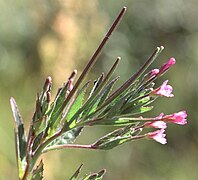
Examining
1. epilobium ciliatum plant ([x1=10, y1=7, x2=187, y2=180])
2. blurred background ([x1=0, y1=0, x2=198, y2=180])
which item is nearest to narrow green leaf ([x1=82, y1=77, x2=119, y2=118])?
epilobium ciliatum plant ([x1=10, y1=7, x2=187, y2=180])

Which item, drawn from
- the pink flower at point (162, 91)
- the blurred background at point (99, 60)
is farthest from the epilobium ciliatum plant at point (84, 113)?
the blurred background at point (99, 60)

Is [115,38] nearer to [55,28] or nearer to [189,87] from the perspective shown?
[189,87]

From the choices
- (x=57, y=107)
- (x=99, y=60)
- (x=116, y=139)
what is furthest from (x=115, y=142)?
(x=99, y=60)

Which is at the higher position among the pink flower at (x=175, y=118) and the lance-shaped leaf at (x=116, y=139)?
the pink flower at (x=175, y=118)

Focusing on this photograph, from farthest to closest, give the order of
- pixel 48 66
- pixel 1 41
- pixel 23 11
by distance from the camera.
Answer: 1. pixel 23 11
2. pixel 1 41
3. pixel 48 66

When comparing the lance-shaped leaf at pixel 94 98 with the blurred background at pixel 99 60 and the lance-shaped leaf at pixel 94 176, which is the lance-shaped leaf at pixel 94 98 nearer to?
the lance-shaped leaf at pixel 94 176

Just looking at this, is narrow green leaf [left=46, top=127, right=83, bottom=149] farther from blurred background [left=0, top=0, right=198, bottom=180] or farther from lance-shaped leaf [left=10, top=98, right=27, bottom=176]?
blurred background [left=0, top=0, right=198, bottom=180]

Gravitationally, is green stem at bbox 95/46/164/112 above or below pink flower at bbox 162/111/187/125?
above

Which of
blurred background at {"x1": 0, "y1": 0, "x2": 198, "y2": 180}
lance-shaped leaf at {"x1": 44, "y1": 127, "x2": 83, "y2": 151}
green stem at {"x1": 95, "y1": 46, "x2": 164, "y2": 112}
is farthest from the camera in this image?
blurred background at {"x1": 0, "y1": 0, "x2": 198, "y2": 180}

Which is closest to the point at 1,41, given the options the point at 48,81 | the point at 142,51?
the point at 142,51
